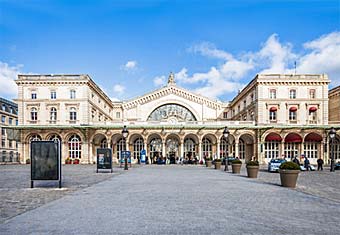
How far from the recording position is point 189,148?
176ft

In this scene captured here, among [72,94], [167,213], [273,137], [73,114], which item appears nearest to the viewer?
[167,213]

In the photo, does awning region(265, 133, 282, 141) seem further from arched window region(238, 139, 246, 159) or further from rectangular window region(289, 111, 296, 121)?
arched window region(238, 139, 246, 159)

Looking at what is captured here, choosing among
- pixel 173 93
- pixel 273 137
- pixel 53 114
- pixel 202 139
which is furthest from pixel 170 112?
pixel 53 114

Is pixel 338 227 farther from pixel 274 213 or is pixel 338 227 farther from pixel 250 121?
pixel 250 121

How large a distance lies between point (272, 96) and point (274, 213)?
41.6m

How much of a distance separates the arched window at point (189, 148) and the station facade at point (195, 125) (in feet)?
3.03

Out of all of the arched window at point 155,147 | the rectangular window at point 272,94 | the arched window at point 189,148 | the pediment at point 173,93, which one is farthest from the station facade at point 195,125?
the pediment at point 173,93

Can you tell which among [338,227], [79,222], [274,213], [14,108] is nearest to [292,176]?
[274,213]

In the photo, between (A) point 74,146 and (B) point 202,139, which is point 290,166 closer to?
(B) point 202,139

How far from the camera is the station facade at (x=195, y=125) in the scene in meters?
47.4

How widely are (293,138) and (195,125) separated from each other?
49.0 feet

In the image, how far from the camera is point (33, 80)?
49.2m

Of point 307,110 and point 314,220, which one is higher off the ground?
point 307,110

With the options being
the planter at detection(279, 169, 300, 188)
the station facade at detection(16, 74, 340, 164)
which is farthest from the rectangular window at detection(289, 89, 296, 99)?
the planter at detection(279, 169, 300, 188)
